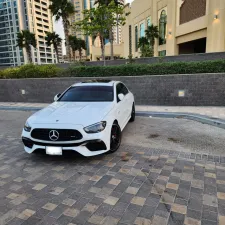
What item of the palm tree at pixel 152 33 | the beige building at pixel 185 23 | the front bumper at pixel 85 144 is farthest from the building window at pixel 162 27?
the front bumper at pixel 85 144

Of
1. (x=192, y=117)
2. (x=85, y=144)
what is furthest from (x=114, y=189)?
(x=192, y=117)

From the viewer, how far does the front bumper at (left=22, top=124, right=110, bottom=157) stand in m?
3.68

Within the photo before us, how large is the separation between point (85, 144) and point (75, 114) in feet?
2.29

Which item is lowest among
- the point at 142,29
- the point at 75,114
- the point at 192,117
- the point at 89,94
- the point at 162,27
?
the point at 192,117

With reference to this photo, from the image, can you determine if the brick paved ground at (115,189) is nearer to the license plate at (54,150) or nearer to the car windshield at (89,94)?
the license plate at (54,150)

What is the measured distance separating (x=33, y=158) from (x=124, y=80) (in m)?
5.90

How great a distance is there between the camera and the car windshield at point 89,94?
502 cm

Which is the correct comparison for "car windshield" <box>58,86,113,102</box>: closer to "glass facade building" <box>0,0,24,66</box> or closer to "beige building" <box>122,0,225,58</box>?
"beige building" <box>122,0,225,58</box>

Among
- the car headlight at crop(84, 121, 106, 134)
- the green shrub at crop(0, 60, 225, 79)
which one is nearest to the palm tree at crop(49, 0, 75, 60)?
the green shrub at crop(0, 60, 225, 79)

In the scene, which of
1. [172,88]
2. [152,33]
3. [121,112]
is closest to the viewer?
[121,112]

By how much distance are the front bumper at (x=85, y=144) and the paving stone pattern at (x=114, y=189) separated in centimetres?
28

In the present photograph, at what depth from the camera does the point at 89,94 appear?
17.2ft

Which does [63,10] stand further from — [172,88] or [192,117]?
[192,117]

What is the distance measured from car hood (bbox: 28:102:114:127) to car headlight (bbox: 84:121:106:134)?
7cm
